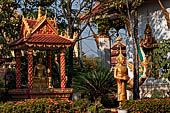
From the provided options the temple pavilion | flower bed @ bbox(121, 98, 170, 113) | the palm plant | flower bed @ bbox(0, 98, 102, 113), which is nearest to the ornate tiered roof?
the temple pavilion

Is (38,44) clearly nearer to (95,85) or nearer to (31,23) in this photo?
(31,23)

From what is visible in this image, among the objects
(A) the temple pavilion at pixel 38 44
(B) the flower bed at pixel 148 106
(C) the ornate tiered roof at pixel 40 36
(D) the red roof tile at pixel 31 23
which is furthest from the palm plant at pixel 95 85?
(B) the flower bed at pixel 148 106

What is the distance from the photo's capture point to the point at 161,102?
11.5 meters

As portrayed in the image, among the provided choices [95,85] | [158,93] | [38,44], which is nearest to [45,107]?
[38,44]

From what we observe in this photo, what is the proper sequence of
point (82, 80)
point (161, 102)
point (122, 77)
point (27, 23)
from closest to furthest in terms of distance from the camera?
point (161, 102)
point (122, 77)
point (27, 23)
point (82, 80)

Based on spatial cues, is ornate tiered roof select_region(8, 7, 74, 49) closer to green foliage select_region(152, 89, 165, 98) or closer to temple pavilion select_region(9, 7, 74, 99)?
temple pavilion select_region(9, 7, 74, 99)

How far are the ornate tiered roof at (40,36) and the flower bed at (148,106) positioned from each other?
14.2 feet

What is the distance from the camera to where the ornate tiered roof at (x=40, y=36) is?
13.4 metres

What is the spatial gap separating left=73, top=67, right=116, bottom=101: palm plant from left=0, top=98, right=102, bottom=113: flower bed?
5140 mm

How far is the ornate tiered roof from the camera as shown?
1337cm

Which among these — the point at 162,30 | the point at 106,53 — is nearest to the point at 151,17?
the point at 162,30

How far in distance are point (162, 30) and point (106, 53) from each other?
7613mm

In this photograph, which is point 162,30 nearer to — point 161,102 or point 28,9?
point 161,102

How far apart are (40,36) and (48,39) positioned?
38 centimetres
